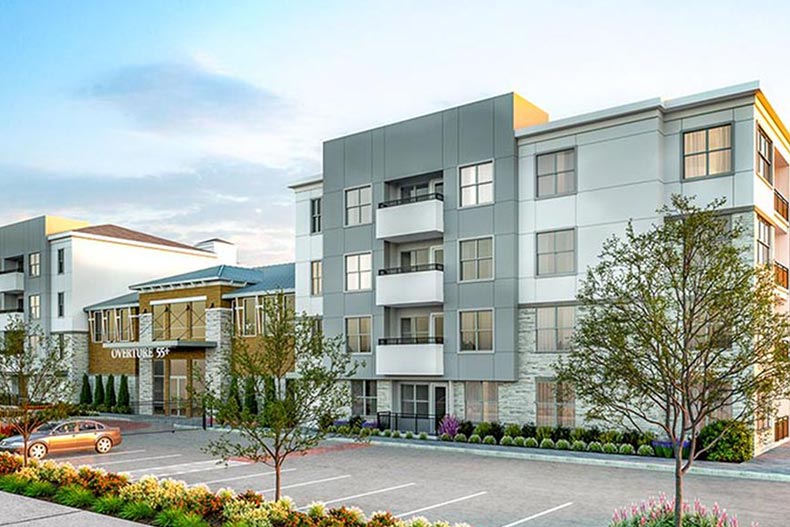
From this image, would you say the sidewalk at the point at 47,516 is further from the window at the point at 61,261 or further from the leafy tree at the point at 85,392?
the window at the point at 61,261

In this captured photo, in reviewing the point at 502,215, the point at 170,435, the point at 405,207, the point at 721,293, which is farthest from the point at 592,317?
the point at 170,435

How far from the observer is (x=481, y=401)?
96.6ft

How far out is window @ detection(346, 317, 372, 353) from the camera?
32969 mm

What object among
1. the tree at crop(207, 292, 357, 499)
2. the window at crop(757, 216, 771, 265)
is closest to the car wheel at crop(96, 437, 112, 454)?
the tree at crop(207, 292, 357, 499)

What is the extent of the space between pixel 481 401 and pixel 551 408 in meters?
3.08

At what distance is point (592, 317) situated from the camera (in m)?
12.5

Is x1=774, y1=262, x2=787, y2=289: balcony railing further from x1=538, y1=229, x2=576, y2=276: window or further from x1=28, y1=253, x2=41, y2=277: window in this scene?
x1=28, y1=253, x2=41, y2=277: window

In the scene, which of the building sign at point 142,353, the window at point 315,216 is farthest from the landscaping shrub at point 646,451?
the building sign at point 142,353

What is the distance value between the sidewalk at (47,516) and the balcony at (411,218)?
17912 mm

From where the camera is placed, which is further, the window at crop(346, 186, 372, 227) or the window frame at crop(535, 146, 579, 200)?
the window at crop(346, 186, 372, 227)

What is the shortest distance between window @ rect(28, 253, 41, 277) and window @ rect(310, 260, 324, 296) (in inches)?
1062

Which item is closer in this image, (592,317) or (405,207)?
(592,317)

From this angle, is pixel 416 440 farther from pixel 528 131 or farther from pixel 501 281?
pixel 528 131

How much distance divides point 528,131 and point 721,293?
17587 millimetres
